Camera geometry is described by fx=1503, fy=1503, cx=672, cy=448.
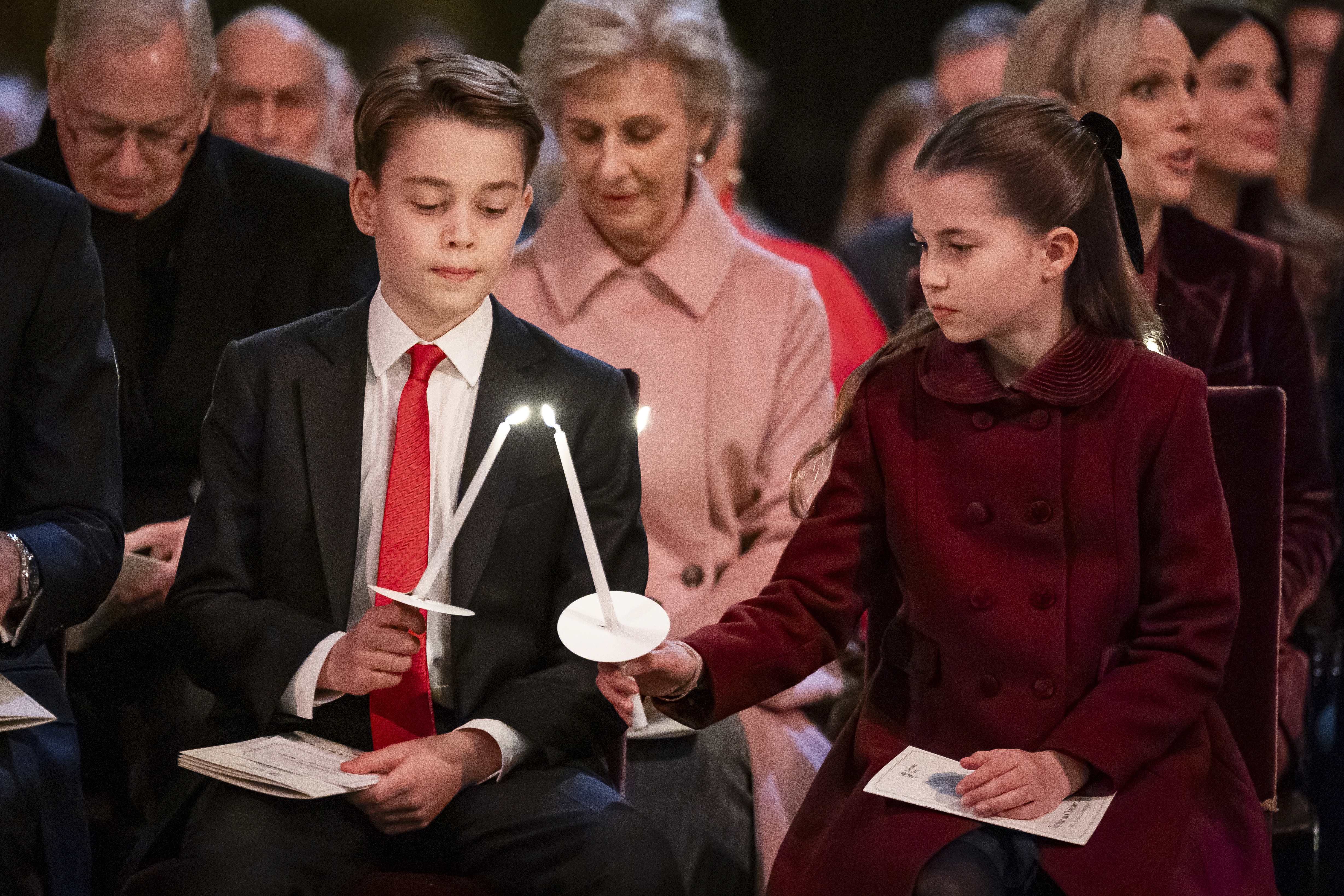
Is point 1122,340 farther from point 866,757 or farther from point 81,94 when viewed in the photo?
point 81,94

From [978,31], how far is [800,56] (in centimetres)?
162

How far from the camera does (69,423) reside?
2.17 m

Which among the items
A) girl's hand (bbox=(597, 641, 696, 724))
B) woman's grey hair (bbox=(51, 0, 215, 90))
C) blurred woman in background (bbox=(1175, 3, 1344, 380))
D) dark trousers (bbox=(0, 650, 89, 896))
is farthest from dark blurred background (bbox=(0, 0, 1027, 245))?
girl's hand (bbox=(597, 641, 696, 724))

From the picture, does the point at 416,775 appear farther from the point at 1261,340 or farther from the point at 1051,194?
the point at 1261,340

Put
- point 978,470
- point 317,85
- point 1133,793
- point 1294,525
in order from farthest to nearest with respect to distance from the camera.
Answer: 1. point 317,85
2. point 1294,525
3. point 978,470
4. point 1133,793

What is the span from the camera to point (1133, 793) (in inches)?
77.6

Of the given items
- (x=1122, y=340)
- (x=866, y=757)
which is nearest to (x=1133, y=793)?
(x=866, y=757)

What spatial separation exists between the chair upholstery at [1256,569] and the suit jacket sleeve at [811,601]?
52 centimetres

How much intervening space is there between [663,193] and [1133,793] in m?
1.47

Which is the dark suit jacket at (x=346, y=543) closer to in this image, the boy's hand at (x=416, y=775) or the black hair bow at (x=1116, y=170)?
the boy's hand at (x=416, y=775)

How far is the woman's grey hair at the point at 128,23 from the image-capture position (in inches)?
96.7

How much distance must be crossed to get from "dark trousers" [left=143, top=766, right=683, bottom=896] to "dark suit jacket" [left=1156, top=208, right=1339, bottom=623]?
1342mm

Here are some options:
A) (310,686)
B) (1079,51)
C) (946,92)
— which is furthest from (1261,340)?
(946,92)

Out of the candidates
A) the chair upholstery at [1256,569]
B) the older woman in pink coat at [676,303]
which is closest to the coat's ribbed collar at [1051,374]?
the chair upholstery at [1256,569]
